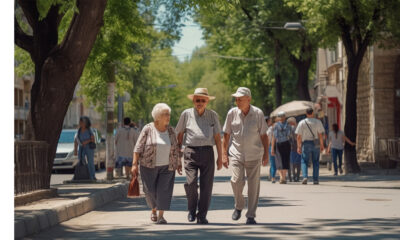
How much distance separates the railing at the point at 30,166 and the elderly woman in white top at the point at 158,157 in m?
2.81

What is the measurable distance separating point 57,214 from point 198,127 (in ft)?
8.62

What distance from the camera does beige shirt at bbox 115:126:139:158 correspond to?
25.7 m

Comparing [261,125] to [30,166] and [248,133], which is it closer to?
[248,133]

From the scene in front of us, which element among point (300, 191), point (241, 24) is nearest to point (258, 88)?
point (241, 24)

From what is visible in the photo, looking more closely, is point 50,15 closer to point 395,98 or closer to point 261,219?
point 261,219

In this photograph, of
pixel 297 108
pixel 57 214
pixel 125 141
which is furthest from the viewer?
pixel 297 108

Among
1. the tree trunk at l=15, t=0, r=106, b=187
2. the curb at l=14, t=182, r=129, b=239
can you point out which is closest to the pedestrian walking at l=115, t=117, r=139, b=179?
the curb at l=14, t=182, r=129, b=239

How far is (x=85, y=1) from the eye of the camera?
1730cm

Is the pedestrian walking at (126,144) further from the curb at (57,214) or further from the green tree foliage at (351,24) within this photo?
the green tree foliage at (351,24)

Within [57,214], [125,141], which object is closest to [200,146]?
[57,214]

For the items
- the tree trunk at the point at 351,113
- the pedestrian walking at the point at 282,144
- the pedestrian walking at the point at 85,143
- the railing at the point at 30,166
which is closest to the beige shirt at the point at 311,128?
the pedestrian walking at the point at 282,144

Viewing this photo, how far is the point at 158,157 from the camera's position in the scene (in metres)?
13.2

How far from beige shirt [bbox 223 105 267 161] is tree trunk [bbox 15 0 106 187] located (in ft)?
17.0
